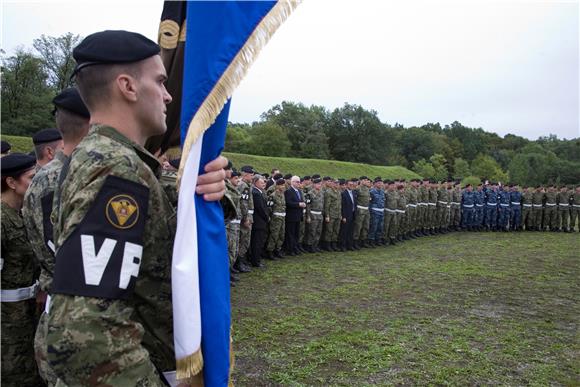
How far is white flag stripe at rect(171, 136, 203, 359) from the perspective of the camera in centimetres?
136

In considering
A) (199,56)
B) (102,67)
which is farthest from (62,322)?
(199,56)

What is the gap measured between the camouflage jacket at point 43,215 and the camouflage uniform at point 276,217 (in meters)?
7.43

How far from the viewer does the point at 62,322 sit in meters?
1.11

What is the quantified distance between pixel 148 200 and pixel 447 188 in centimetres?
1671

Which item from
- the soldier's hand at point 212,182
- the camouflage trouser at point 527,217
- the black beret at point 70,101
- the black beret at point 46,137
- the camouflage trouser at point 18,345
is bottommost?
the camouflage trouser at point 18,345

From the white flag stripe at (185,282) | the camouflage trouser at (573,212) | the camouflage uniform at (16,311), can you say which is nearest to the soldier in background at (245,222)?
the camouflage uniform at (16,311)

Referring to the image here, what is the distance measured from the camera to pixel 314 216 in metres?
11.0

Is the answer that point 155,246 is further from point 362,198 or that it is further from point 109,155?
point 362,198

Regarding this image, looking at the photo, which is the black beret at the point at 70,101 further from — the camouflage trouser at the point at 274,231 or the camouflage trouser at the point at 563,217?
the camouflage trouser at the point at 563,217

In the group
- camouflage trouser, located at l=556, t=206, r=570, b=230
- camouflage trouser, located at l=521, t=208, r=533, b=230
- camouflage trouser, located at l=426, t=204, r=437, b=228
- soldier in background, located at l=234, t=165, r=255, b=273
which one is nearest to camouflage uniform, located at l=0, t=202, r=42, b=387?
soldier in background, located at l=234, t=165, r=255, b=273

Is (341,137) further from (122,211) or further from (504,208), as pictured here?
(122,211)

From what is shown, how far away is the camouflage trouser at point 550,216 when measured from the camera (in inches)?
698

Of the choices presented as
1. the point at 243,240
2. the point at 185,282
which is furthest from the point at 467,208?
the point at 185,282

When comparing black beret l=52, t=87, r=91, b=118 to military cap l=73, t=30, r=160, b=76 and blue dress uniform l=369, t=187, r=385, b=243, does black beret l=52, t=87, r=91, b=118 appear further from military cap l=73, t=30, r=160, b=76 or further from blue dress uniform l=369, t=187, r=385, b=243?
blue dress uniform l=369, t=187, r=385, b=243
